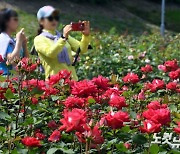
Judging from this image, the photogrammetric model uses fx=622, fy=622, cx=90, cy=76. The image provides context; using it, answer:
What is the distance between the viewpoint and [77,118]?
2080mm

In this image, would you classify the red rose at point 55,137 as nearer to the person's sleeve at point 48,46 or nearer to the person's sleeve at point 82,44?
the person's sleeve at point 48,46

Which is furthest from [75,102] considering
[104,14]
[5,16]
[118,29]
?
[104,14]

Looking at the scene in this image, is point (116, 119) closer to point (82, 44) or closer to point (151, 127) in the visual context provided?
point (151, 127)

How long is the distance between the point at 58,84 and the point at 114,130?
0.74 m

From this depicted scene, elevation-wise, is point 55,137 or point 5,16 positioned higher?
point 5,16

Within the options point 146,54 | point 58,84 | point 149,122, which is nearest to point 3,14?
point 58,84

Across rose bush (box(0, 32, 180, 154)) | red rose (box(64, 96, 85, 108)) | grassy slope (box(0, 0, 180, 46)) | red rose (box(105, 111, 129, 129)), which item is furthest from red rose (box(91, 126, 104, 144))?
grassy slope (box(0, 0, 180, 46))

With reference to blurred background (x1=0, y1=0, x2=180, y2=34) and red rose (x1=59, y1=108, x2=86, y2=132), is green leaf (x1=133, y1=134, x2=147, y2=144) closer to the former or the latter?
red rose (x1=59, y1=108, x2=86, y2=132)

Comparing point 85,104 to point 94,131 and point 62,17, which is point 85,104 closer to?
point 94,131

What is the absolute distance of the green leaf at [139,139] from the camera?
7.54 feet

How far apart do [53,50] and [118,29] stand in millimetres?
15007

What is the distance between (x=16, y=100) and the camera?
2.81 metres

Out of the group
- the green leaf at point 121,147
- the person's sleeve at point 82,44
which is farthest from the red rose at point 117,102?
the person's sleeve at point 82,44

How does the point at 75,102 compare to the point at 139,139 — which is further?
the point at 75,102
